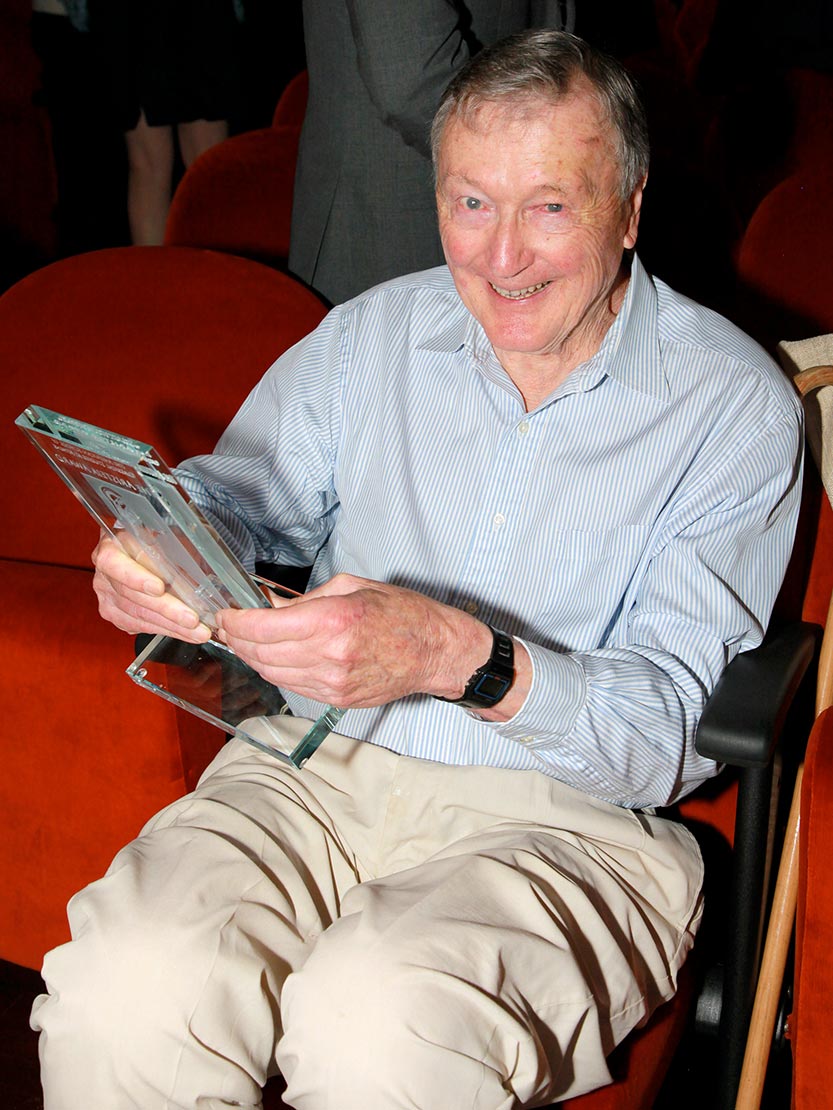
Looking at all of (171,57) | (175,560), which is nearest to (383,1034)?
(175,560)

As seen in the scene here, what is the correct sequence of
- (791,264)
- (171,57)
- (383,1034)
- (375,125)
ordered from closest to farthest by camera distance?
(383,1034) → (791,264) → (375,125) → (171,57)

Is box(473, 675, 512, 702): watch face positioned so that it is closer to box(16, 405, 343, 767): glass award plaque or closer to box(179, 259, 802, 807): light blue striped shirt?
box(179, 259, 802, 807): light blue striped shirt

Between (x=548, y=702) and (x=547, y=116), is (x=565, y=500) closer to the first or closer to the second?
(x=548, y=702)

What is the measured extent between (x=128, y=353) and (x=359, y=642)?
0.89 m

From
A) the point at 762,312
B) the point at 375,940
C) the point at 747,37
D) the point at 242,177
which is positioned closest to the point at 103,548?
the point at 375,940

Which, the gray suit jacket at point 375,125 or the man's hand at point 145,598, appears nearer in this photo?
the man's hand at point 145,598

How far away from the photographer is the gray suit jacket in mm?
1992

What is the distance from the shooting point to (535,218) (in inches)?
53.8

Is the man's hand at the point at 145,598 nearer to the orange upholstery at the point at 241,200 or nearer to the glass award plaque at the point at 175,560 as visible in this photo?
the glass award plaque at the point at 175,560

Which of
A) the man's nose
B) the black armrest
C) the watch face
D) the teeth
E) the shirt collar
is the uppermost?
the man's nose

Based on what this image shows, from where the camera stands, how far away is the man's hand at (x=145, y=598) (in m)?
1.28

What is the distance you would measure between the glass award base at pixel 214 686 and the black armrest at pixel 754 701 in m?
0.38

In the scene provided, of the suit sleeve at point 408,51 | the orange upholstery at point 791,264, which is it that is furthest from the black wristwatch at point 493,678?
the suit sleeve at point 408,51

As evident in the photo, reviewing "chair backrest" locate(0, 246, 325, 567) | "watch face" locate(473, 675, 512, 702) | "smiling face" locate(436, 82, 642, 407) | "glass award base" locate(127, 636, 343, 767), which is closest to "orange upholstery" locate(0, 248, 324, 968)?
"chair backrest" locate(0, 246, 325, 567)
